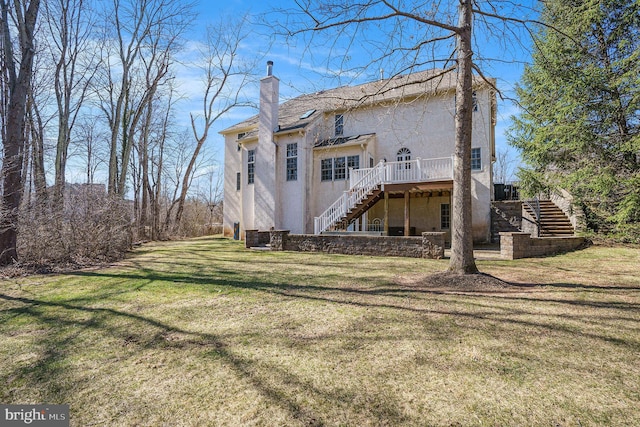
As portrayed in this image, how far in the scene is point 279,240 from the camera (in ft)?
40.5

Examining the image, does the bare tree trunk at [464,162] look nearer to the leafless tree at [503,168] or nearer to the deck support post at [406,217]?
the deck support post at [406,217]

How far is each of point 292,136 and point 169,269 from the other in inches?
421

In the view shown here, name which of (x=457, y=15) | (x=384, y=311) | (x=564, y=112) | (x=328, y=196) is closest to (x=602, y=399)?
(x=384, y=311)

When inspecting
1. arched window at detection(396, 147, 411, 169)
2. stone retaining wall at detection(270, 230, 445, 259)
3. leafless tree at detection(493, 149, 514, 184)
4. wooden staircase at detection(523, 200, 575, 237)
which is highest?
leafless tree at detection(493, 149, 514, 184)

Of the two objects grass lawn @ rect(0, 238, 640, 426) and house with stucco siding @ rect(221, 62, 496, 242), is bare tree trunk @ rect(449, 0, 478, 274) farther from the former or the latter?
house with stucco siding @ rect(221, 62, 496, 242)

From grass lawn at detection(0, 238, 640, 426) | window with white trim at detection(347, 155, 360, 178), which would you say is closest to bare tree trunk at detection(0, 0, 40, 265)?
grass lawn at detection(0, 238, 640, 426)

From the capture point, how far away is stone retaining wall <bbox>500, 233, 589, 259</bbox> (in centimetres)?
947

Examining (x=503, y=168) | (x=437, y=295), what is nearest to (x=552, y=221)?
(x=437, y=295)

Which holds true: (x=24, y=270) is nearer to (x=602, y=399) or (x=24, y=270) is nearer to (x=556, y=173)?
(x=602, y=399)

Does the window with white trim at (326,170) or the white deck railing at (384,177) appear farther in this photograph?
the window with white trim at (326,170)

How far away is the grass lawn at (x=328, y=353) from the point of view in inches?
89.9

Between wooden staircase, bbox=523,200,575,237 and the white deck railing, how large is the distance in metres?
3.78

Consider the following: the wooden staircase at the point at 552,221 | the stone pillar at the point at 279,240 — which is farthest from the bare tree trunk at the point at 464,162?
the wooden staircase at the point at 552,221

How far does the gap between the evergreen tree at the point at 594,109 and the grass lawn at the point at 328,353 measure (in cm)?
609
